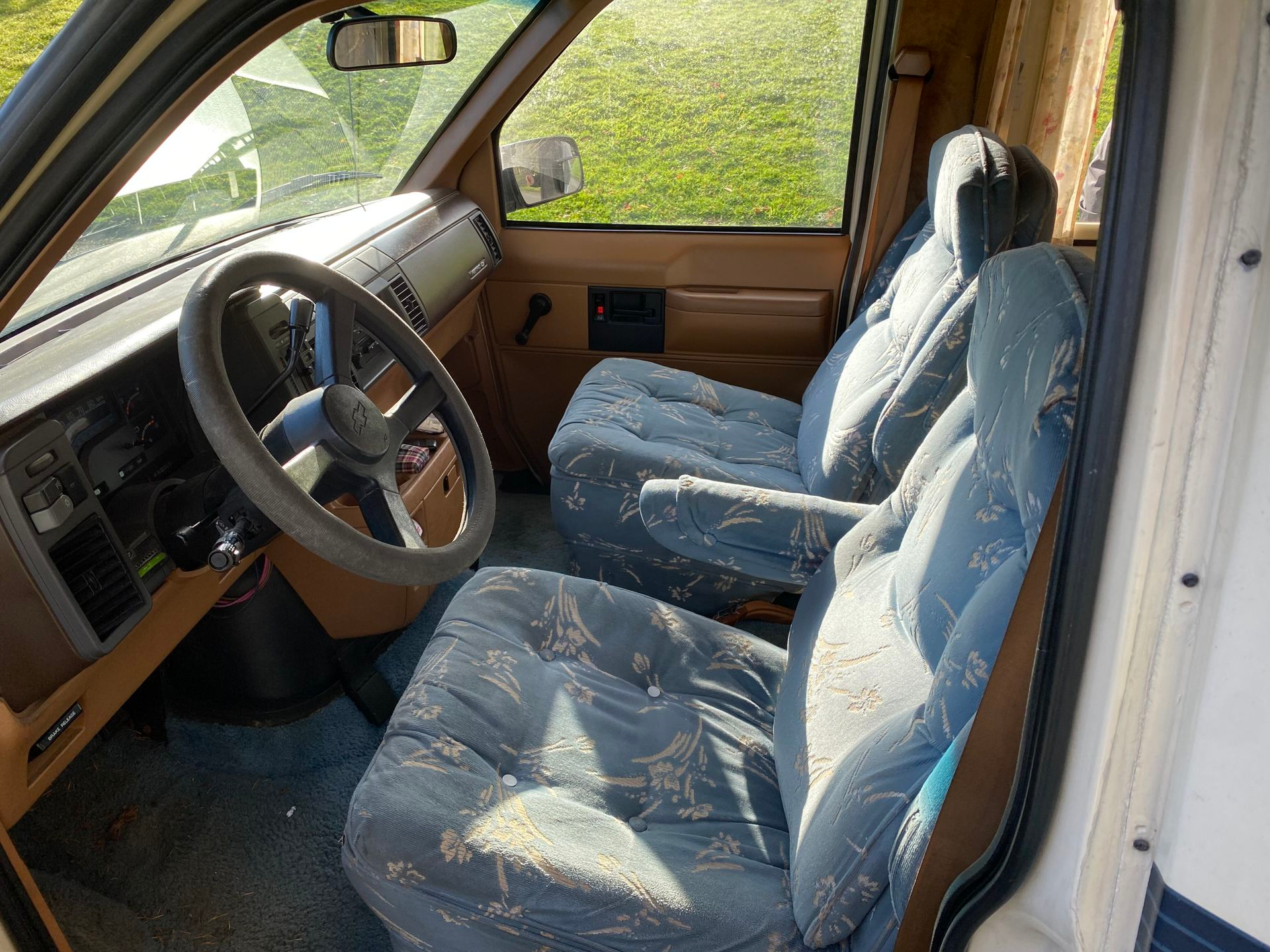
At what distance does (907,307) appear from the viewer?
1.92m

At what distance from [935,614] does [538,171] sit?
6.36 ft

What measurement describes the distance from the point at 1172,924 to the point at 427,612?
6.04 ft

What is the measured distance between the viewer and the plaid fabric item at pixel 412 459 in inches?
71.5

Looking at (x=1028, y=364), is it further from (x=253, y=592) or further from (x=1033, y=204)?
(x=253, y=592)

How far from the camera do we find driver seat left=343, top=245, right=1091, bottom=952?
0.92 meters

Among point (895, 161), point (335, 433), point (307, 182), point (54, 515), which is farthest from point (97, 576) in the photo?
point (895, 161)

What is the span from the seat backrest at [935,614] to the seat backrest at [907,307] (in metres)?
0.36

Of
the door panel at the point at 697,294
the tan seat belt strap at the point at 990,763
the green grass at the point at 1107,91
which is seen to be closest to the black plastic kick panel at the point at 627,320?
the door panel at the point at 697,294

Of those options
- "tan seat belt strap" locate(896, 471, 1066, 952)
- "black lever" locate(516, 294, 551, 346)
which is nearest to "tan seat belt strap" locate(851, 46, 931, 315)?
"black lever" locate(516, 294, 551, 346)

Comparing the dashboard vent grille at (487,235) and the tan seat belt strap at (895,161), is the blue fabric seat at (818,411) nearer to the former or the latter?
the tan seat belt strap at (895,161)

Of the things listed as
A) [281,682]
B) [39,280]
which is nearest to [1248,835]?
[39,280]

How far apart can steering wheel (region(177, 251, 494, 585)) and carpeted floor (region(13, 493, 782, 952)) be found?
→ 764mm

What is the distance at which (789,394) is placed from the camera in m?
2.64

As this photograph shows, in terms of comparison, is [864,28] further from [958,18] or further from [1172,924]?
[1172,924]
